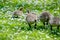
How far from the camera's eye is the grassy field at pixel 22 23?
9.95 m

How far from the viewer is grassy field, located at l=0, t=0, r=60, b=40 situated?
995cm

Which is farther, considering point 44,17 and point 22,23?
point 22,23

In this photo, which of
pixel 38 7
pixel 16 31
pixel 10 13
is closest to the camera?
pixel 16 31

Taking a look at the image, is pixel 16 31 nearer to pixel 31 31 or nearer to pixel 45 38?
pixel 31 31

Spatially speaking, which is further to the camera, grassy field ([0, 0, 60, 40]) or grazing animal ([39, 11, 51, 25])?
grazing animal ([39, 11, 51, 25])

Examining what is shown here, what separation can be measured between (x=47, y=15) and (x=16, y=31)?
163 cm

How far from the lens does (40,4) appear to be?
16141mm

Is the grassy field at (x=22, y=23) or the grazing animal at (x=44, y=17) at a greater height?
the grazing animal at (x=44, y=17)

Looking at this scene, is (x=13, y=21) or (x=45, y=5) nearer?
(x=13, y=21)

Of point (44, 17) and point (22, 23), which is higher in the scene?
point (44, 17)

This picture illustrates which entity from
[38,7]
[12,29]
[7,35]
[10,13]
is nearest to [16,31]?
[12,29]

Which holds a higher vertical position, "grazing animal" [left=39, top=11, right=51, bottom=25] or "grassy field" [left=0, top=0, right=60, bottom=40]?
"grazing animal" [left=39, top=11, right=51, bottom=25]

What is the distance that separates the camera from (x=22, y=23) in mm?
12125

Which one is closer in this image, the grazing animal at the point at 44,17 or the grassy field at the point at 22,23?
the grassy field at the point at 22,23
